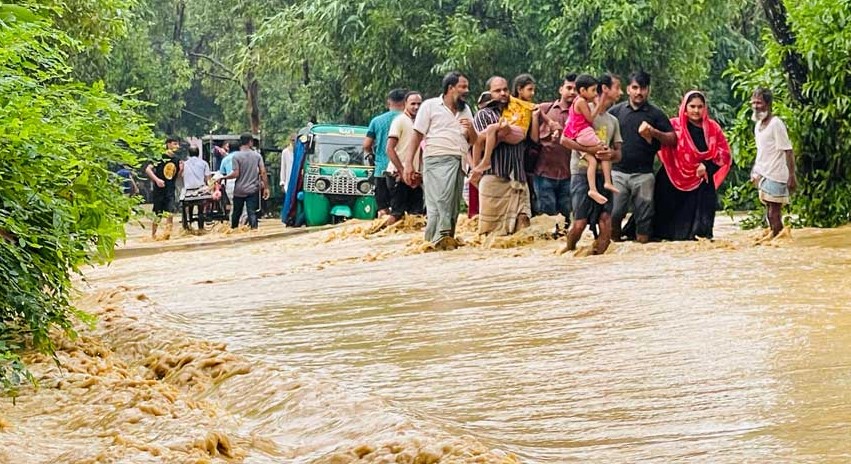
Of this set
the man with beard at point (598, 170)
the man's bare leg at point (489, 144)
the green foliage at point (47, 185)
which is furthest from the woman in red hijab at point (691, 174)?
the green foliage at point (47, 185)

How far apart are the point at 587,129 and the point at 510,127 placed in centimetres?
158

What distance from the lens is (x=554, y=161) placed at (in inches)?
562

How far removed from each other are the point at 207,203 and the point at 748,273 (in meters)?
15.1

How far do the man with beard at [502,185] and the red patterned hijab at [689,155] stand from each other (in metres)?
1.32

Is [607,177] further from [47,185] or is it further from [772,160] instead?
[47,185]

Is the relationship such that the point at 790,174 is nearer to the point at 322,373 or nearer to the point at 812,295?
the point at 812,295

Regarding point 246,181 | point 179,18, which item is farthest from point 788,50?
point 179,18

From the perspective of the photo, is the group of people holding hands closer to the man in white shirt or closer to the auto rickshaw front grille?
the man in white shirt

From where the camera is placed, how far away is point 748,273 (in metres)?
10.4

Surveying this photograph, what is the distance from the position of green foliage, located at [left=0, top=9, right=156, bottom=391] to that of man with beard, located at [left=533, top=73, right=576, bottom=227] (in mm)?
6365

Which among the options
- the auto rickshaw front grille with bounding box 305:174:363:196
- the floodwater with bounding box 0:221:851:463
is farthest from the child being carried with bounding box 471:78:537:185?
the auto rickshaw front grille with bounding box 305:174:363:196

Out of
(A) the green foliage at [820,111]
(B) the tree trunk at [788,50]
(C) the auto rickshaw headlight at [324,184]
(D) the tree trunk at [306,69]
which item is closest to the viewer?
(A) the green foliage at [820,111]

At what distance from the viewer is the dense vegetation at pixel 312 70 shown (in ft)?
23.1

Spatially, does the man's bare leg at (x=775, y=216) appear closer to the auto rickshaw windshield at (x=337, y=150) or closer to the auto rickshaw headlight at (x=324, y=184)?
the auto rickshaw headlight at (x=324, y=184)
